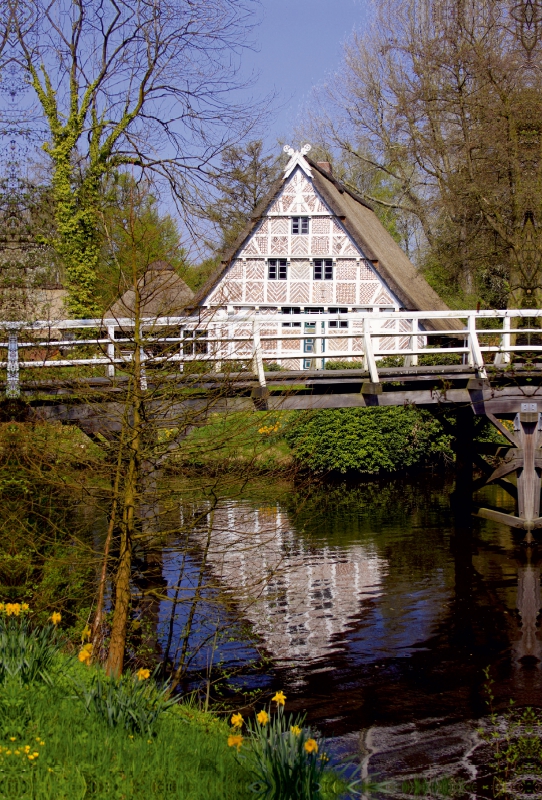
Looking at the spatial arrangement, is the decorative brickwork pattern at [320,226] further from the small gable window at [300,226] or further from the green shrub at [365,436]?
the green shrub at [365,436]

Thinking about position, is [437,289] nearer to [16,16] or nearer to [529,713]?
[16,16]

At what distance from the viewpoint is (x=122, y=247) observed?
7.94 meters

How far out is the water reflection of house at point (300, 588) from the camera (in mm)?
11055

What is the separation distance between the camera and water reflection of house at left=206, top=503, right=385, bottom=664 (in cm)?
1105

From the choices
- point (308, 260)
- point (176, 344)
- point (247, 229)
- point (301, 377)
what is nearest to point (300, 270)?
point (308, 260)

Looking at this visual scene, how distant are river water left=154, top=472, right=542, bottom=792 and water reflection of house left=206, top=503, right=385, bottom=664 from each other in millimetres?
29

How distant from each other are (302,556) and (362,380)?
12.0 feet

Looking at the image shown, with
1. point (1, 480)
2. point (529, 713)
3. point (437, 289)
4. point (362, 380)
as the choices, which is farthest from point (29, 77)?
point (437, 289)

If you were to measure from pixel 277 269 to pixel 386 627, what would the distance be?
2423cm

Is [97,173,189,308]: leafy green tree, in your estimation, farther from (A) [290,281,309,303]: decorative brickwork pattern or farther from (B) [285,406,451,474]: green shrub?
(A) [290,281,309,303]: decorative brickwork pattern

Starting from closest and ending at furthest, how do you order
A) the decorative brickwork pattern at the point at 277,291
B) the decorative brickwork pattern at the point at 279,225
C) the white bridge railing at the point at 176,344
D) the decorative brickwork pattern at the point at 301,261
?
the white bridge railing at the point at 176,344
the decorative brickwork pattern at the point at 301,261
the decorative brickwork pattern at the point at 279,225
the decorative brickwork pattern at the point at 277,291

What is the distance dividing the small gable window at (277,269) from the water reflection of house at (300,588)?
1754 cm

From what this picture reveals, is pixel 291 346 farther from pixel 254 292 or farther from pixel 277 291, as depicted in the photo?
pixel 254 292

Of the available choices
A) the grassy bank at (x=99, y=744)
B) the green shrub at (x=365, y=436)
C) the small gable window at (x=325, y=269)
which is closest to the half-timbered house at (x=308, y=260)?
the small gable window at (x=325, y=269)
